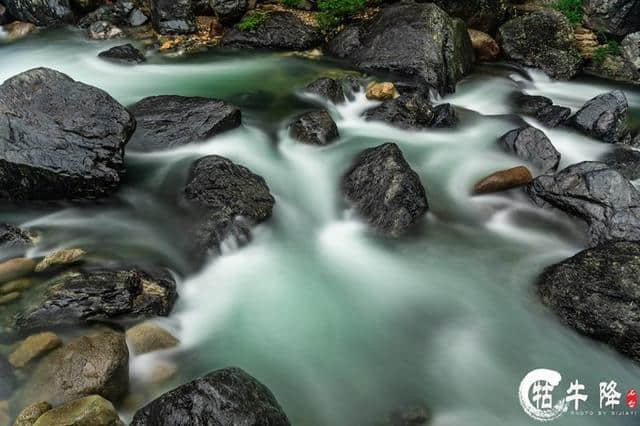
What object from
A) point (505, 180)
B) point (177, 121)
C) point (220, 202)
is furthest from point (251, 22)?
point (505, 180)

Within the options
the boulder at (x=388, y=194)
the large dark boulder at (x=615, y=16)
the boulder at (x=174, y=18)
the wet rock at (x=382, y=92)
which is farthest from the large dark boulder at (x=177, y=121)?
the large dark boulder at (x=615, y=16)

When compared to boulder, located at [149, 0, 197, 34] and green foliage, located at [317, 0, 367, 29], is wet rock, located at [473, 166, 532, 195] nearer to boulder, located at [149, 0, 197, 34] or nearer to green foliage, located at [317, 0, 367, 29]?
green foliage, located at [317, 0, 367, 29]

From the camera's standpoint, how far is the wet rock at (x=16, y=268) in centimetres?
469

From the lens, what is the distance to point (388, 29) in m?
9.77

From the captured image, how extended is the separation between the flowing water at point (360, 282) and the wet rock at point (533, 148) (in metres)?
0.21

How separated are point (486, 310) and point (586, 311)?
35.6 inches

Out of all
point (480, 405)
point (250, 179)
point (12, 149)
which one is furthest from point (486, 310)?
point (12, 149)

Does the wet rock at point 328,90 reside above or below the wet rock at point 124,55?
above

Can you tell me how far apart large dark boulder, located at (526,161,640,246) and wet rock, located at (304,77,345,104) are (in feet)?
13.1

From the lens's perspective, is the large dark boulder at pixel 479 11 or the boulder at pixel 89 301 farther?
the large dark boulder at pixel 479 11

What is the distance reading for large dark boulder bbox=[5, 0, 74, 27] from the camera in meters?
11.9

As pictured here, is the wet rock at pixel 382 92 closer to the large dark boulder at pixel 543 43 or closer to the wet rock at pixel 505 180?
the wet rock at pixel 505 180

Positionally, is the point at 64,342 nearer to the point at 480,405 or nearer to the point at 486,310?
the point at 480,405

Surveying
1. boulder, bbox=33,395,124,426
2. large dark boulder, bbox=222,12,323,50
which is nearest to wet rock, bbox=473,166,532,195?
boulder, bbox=33,395,124,426
